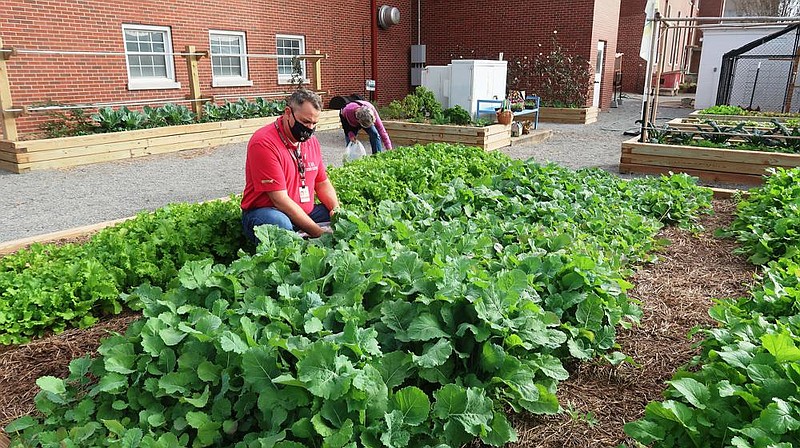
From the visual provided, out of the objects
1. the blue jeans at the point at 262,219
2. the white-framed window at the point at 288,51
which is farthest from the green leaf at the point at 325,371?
the white-framed window at the point at 288,51

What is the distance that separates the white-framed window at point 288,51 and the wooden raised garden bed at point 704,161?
404 inches

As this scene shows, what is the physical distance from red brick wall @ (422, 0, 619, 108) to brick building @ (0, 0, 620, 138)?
34 millimetres

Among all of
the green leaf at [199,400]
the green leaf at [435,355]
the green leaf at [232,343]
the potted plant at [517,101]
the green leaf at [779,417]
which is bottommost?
the green leaf at [199,400]

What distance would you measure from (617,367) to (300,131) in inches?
106

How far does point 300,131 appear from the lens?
4.36 meters

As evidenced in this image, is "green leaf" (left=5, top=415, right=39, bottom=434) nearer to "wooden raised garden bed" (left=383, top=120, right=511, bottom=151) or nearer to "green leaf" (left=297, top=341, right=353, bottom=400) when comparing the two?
"green leaf" (left=297, top=341, right=353, bottom=400)

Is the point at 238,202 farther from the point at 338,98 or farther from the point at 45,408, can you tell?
the point at 338,98

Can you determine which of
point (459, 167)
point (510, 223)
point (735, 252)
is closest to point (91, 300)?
point (510, 223)

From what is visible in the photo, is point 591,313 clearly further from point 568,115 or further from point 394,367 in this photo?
point 568,115

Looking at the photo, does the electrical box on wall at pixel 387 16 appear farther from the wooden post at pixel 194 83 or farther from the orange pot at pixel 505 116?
the wooden post at pixel 194 83

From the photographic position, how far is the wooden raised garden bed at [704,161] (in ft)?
28.6

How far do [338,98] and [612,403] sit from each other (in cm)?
1498

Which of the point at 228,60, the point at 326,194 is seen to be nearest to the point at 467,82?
the point at 228,60

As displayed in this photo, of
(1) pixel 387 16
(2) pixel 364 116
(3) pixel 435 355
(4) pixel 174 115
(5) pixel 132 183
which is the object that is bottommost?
(5) pixel 132 183
